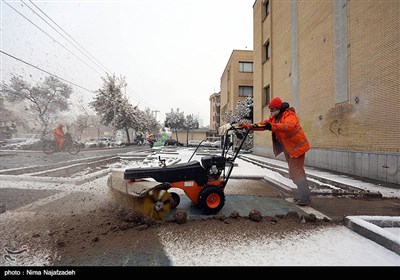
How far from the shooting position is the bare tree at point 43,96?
2673 centimetres

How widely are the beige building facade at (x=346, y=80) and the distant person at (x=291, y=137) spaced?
13.3 ft

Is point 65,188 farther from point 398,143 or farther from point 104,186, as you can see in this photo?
point 398,143

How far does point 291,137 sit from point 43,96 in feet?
114

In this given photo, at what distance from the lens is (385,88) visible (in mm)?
6945

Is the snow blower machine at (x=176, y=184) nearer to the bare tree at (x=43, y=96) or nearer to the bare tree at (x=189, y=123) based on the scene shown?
the bare tree at (x=43, y=96)

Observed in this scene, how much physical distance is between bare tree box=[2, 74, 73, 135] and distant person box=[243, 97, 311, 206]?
1098 inches

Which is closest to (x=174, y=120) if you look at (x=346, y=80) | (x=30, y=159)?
(x=30, y=159)

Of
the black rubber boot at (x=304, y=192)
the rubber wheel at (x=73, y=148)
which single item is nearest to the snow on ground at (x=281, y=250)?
the black rubber boot at (x=304, y=192)

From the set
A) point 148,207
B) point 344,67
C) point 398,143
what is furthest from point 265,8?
point 148,207

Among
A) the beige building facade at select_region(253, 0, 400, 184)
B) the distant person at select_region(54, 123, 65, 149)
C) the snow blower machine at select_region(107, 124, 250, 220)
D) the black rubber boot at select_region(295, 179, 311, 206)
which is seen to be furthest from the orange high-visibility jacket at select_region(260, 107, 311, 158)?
the distant person at select_region(54, 123, 65, 149)

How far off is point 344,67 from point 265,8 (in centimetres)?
1302

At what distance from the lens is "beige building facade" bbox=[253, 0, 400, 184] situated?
6.80 meters

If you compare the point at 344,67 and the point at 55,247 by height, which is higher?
the point at 344,67

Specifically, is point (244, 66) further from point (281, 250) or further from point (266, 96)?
point (281, 250)
